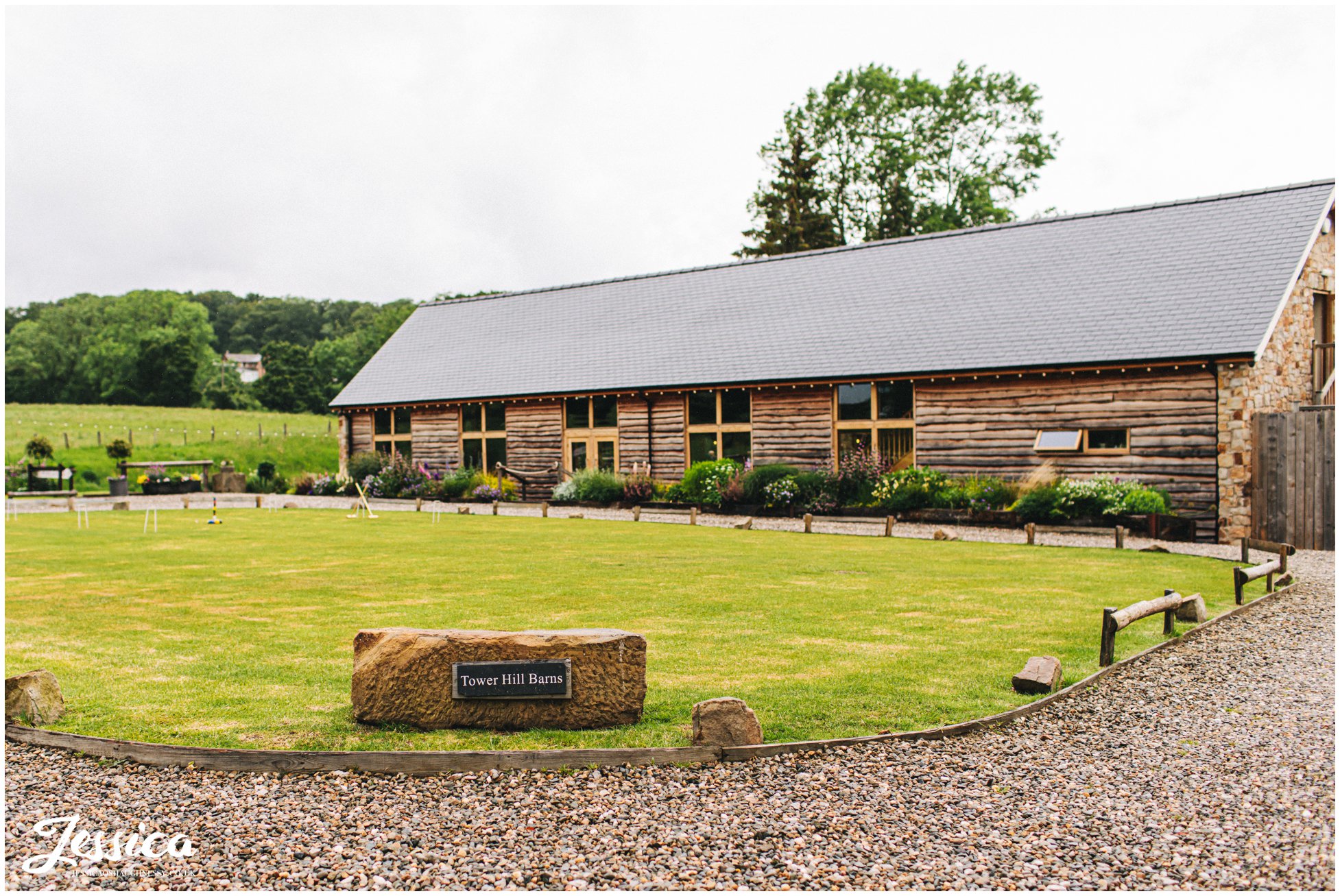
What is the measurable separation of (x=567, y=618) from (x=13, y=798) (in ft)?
16.5

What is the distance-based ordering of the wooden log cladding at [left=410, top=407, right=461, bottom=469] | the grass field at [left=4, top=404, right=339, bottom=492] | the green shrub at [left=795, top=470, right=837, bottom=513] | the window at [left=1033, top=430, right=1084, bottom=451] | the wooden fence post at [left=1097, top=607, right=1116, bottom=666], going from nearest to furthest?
the wooden fence post at [left=1097, top=607, right=1116, bottom=666] < the window at [left=1033, top=430, right=1084, bottom=451] < the green shrub at [left=795, top=470, right=837, bottom=513] < the wooden log cladding at [left=410, top=407, right=461, bottom=469] < the grass field at [left=4, top=404, right=339, bottom=492]

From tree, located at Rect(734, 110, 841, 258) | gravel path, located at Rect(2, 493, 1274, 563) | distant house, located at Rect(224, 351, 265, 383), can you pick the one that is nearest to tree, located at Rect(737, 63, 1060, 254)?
tree, located at Rect(734, 110, 841, 258)

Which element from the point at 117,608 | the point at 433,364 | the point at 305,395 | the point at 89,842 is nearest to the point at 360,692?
the point at 89,842

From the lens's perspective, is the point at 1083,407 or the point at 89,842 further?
the point at 1083,407

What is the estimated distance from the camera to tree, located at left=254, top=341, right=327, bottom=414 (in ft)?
234

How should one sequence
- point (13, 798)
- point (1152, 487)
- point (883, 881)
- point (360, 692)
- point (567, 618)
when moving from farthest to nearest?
point (1152, 487) → point (567, 618) → point (360, 692) → point (13, 798) → point (883, 881)

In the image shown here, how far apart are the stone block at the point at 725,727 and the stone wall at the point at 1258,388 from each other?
15.9 metres

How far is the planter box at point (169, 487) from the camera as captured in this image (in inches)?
1387

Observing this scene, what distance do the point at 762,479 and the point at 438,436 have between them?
41.7 feet

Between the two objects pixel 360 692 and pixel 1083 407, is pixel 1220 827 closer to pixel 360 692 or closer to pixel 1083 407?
pixel 360 692

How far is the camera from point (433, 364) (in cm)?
3341

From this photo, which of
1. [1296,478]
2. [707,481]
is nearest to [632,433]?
[707,481]

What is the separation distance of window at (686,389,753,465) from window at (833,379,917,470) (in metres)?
2.64

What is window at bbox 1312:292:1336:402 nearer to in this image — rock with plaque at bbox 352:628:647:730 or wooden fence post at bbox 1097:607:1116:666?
wooden fence post at bbox 1097:607:1116:666
